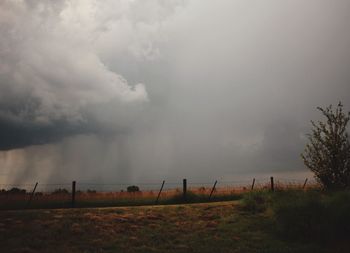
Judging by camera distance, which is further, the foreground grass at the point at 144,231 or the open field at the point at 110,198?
the open field at the point at 110,198

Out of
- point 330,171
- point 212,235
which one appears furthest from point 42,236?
point 330,171

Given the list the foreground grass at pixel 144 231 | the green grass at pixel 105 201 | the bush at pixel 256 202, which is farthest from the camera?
the green grass at pixel 105 201

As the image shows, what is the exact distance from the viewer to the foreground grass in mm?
19219

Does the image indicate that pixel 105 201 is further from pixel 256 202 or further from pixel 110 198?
pixel 256 202

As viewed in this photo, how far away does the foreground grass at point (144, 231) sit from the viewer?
19.2 meters

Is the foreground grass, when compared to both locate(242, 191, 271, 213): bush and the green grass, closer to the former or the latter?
locate(242, 191, 271, 213): bush

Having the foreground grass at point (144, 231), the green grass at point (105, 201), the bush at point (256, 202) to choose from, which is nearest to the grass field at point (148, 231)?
the foreground grass at point (144, 231)

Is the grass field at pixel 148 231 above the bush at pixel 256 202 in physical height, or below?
below

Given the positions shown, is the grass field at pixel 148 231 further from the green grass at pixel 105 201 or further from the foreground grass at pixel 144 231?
the green grass at pixel 105 201

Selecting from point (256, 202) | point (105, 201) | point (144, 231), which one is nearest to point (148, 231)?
point (144, 231)

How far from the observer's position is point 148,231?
22312 millimetres

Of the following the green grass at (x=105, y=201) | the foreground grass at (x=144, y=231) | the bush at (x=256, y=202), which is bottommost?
the foreground grass at (x=144, y=231)

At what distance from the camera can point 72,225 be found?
73.4ft

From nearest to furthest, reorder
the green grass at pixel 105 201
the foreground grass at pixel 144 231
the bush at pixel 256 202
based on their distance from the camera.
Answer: the foreground grass at pixel 144 231, the bush at pixel 256 202, the green grass at pixel 105 201
